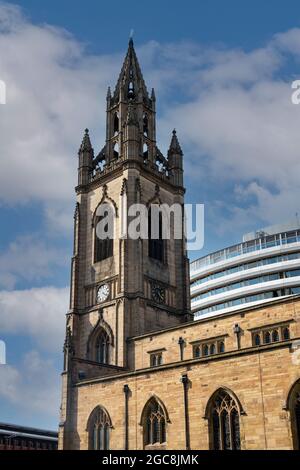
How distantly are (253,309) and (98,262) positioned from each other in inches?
717

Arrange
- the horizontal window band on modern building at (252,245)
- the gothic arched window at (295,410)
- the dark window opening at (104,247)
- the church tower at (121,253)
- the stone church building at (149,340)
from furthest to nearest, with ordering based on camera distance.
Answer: the horizontal window band on modern building at (252,245) → the dark window opening at (104,247) → the church tower at (121,253) → the stone church building at (149,340) → the gothic arched window at (295,410)

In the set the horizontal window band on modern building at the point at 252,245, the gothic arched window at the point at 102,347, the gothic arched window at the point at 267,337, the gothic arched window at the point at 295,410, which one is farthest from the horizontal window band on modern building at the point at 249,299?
the gothic arched window at the point at 295,410

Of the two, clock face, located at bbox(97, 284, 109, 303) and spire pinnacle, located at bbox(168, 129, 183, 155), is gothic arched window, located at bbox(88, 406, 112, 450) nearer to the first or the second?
clock face, located at bbox(97, 284, 109, 303)

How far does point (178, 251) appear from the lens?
57469 millimetres

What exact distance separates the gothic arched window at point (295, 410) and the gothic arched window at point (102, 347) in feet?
74.7

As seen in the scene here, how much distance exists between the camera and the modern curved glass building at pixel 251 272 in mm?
94188

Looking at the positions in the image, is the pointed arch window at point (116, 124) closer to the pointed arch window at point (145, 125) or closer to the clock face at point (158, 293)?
the pointed arch window at point (145, 125)

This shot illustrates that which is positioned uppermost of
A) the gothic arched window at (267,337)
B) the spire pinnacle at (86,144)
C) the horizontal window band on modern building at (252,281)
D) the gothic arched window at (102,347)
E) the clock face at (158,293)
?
→ the spire pinnacle at (86,144)

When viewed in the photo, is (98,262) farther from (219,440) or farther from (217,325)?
(219,440)

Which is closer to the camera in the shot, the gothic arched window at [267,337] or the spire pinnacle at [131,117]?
the gothic arched window at [267,337]

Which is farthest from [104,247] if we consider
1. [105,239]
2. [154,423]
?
[154,423]
